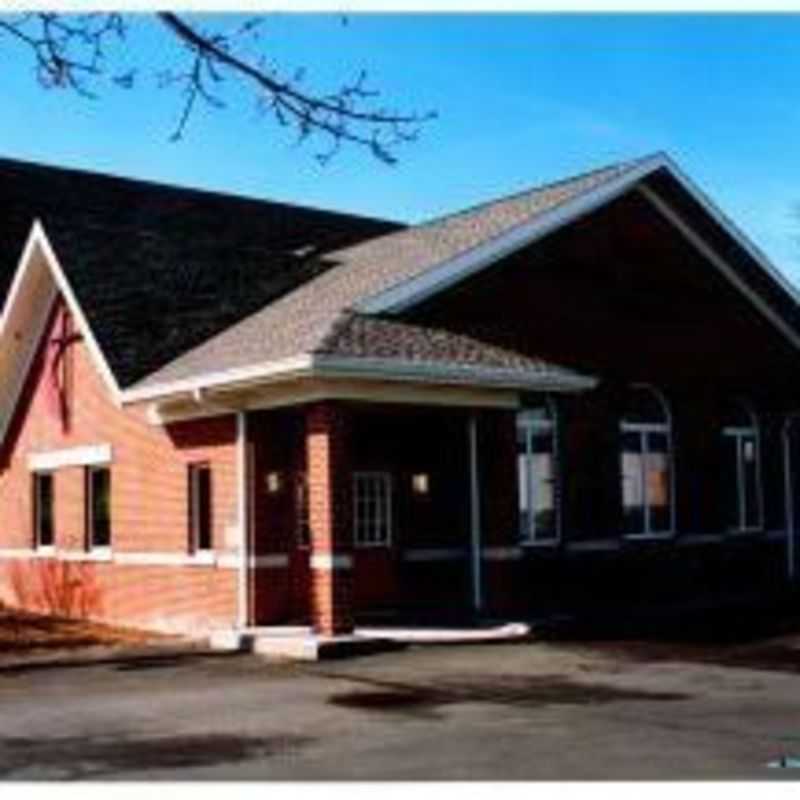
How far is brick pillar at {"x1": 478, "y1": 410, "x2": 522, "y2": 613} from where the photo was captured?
22.6 m

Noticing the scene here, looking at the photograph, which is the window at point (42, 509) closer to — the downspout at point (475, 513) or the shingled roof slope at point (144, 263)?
the shingled roof slope at point (144, 263)

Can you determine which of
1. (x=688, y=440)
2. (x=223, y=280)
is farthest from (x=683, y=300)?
(x=223, y=280)

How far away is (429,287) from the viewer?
76.2 feet

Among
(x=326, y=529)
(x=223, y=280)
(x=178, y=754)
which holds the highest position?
(x=223, y=280)

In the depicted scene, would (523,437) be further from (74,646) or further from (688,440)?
(74,646)

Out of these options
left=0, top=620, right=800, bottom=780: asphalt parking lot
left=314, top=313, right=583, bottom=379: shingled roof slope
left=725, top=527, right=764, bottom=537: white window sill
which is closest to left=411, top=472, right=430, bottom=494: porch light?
left=314, top=313, right=583, bottom=379: shingled roof slope

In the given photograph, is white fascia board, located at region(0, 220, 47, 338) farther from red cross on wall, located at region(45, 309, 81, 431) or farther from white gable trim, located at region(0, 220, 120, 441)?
red cross on wall, located at region(45, 309, 81, 431)

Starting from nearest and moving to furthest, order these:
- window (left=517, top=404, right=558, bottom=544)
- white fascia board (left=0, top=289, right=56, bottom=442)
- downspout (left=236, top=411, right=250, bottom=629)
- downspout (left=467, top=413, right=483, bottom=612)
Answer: downspout (left=236, top=411, right=250, bottom=629)
downspout (left=467, top=413, right=483, bottom=612)
window (left=517, top=404, right=558, bottom=544)
white fascia board (left=0, top=289, right=56, bottom=442)

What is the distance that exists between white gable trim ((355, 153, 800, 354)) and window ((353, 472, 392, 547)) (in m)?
2.47

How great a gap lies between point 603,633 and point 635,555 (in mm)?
4664

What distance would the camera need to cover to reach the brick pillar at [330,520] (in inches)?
790

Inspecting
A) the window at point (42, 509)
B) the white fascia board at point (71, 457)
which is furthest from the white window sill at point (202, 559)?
the window at point (42, 509)

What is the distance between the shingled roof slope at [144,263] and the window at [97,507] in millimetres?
2456

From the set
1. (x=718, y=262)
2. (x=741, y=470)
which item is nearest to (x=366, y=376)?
(x=718, y=262)
